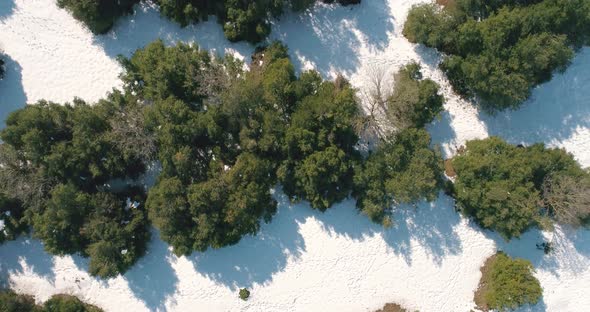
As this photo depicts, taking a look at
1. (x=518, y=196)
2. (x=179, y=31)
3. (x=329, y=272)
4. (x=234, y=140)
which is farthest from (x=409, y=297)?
(x=179, y=31)

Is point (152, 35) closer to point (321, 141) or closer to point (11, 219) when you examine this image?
point (321, 141)

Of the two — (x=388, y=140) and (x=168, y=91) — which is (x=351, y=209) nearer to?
(x=388, y=140)

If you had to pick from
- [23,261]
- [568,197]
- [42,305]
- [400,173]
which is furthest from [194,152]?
[568,197]

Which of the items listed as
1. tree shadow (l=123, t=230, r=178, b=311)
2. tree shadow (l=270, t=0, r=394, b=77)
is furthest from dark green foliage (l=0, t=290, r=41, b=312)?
tree shadow (l=270, t=0, r=394, b=77)

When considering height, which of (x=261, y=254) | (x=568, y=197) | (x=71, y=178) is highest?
(x=568, y=197)

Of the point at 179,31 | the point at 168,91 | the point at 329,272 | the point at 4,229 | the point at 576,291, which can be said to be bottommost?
the point at 4,229

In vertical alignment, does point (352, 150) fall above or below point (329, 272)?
above

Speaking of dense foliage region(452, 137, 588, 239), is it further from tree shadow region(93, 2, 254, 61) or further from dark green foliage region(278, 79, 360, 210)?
tree shadow region(93, 2, 254, 61)
